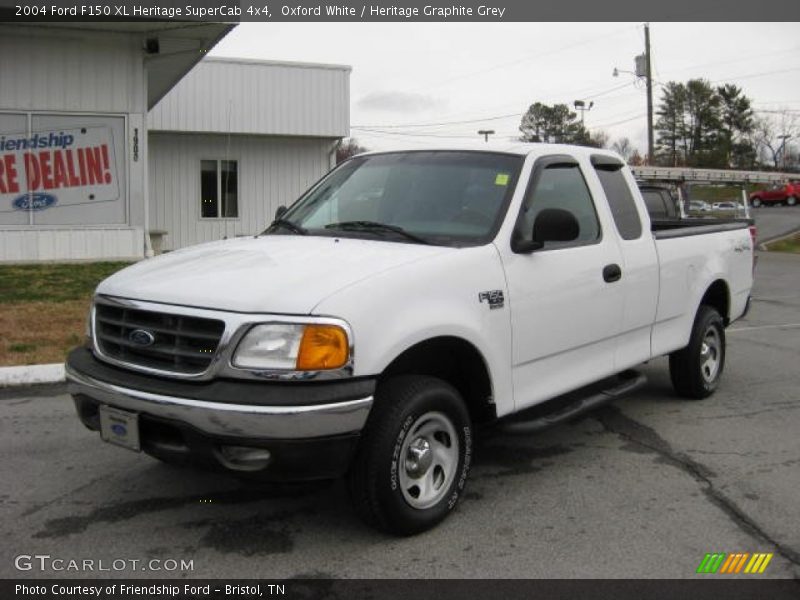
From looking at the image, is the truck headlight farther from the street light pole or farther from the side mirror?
the street light pole

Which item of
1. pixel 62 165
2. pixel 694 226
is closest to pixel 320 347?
pixel 694 226

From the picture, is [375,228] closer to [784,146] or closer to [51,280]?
[51,280]

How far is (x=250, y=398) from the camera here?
10.6ft

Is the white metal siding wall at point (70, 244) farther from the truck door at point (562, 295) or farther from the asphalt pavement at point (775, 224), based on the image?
the asphalt pavement at point (775, 224)

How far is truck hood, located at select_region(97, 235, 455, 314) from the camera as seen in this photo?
3.38 meters

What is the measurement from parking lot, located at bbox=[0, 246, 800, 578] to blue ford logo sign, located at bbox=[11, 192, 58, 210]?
8.79 meters

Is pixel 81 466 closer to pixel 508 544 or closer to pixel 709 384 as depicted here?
pixel 508 544

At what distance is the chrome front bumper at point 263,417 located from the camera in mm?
3215

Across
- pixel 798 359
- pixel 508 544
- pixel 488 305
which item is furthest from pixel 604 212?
pixel 798 359

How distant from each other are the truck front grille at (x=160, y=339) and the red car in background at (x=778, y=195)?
55.0 meters

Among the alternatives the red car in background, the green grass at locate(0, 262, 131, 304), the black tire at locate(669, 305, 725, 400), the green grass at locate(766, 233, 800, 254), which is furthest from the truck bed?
the red car in background

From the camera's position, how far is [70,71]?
13.4 meters

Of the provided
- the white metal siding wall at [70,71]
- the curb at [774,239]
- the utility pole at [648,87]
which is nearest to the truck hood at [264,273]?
the white metal siding wall at [70,71]

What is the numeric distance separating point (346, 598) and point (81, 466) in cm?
232
